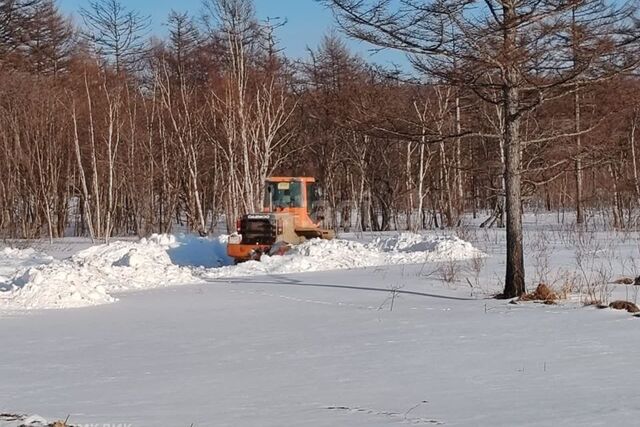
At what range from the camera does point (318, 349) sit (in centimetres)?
878

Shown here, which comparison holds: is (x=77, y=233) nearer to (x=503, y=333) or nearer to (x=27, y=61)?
(x=27, y=61)

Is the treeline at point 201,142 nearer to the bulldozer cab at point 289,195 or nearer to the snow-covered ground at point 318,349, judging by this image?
the bulldozer cab at point 289,195

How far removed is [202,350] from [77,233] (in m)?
39.0

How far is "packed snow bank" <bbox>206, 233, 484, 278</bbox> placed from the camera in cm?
1992

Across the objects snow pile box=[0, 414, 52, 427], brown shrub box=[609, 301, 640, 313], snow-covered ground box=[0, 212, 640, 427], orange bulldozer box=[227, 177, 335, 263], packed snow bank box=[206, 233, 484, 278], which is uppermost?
orange bulldozer box=[227, 177, 335, 263]

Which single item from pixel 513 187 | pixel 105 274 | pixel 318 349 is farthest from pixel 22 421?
pixel 105 274

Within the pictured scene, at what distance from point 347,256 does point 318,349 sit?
12.6m

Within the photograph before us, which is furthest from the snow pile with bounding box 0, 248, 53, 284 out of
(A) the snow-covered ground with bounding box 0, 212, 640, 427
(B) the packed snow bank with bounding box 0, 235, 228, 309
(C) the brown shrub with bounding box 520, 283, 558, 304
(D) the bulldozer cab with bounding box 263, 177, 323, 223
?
(C) the brown shrub with bounding box 520, 283, 558, 304

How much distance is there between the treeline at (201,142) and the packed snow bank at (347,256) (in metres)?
7.11

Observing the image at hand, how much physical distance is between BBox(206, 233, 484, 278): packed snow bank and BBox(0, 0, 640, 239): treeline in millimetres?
7113

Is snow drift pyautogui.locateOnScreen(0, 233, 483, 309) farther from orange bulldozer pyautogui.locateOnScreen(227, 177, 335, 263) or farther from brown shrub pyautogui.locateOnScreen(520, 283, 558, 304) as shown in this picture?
brown shrub pyautogui.locateOnScreen(520, 283, 558, 304)

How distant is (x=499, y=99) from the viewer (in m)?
13.4

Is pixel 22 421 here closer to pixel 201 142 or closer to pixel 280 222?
pixel 280 222

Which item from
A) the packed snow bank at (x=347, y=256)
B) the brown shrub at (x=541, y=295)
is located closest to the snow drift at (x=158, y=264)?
the packed snow bank at (x=347, y=256)
